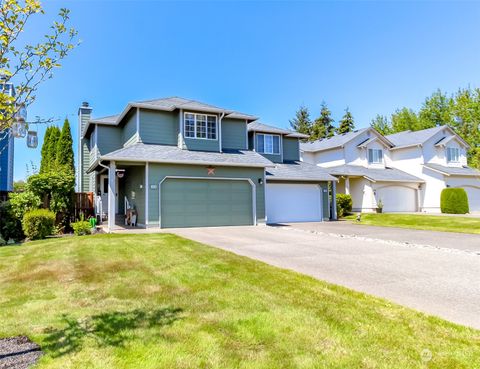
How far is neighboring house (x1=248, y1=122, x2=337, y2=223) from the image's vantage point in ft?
62.4

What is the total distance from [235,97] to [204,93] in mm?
5155

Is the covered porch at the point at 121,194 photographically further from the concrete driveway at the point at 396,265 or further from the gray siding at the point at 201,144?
the concrete driveway at the point at 396,265

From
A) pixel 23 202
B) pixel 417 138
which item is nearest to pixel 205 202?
pixel 23 202

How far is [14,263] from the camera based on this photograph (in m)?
7.16

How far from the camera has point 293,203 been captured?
1961 centimetres

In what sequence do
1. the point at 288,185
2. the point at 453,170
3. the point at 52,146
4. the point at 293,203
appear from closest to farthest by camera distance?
the point at 288,185 < the point at 293,203 < the point at 52,146 < the point at 453,170

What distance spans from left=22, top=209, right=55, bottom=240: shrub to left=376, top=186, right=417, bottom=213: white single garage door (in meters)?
23.0

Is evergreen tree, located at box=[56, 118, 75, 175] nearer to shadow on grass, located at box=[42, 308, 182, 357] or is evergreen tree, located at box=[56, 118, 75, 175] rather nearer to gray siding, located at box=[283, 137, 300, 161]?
gray siding, located at box=[283, 137, 300, 161]

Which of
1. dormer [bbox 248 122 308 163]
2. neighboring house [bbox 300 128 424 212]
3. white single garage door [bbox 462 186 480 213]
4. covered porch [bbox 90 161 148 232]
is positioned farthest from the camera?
white single garage door [bbox 462 186 480 213]

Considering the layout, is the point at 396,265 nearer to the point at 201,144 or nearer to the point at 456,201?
the point at 201,144

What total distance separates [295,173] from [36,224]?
13669 mm

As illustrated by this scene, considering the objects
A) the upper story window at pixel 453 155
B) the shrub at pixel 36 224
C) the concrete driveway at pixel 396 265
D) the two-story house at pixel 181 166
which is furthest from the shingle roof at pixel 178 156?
the upper story window at pixel 453 155

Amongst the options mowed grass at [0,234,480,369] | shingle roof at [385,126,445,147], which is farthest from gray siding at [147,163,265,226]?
shingle roof at [385,126,445,147]

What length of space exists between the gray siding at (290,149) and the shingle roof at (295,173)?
101cm
